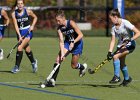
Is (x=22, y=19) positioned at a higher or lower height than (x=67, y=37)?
lower

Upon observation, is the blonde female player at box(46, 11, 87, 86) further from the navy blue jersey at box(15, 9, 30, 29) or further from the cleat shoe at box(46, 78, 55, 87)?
the navy blue jersey at box(15, 9, 30, 29)

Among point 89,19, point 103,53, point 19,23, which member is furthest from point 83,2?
point 19,23

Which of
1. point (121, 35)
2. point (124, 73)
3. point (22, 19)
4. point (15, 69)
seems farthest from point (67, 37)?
point (15, 69)

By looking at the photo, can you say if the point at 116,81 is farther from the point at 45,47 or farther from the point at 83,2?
the point at 83,2

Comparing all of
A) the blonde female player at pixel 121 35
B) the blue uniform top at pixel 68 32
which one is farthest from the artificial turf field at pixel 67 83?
the blue uniform top at pixel 68 32

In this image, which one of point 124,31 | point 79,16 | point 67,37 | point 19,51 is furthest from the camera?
point 79,16


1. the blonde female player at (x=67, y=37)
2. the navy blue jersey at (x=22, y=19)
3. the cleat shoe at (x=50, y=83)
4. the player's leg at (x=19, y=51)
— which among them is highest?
the blonde female player at (x=67, y=37)

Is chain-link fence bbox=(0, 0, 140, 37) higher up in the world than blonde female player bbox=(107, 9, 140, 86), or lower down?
lower down

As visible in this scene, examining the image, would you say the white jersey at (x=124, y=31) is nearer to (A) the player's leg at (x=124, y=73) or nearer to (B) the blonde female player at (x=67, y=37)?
(A) the player's leg at (x=124, y=73)

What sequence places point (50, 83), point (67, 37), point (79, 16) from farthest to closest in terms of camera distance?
point (79, 16) < point (67, 37) < point (50, 83)

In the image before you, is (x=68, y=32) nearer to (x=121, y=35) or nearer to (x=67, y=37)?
(x=67, y=37)

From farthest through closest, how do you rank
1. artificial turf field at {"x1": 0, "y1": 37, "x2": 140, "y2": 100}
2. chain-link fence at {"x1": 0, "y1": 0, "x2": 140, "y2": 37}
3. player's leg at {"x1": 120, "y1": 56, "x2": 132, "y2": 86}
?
chain-link fence at {"x1": 0, "y1": 0, "x2": 140, "y2": 37}
player's leg at {"x1": 120, "y1": 56, "x2": 132, "y2": 86}
artificial turf field at {"x1": 0, "y1": 37, "x2": 140, "y2": 100}

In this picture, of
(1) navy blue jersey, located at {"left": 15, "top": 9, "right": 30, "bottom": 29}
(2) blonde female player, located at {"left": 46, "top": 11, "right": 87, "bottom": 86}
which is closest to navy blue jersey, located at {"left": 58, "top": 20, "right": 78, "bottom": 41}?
(2) blonde female player, located at {"left": 46, "top": 11, "right": 87, "bottom": 86}

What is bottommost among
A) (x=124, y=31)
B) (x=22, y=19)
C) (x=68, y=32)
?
(x=22, y=19)
